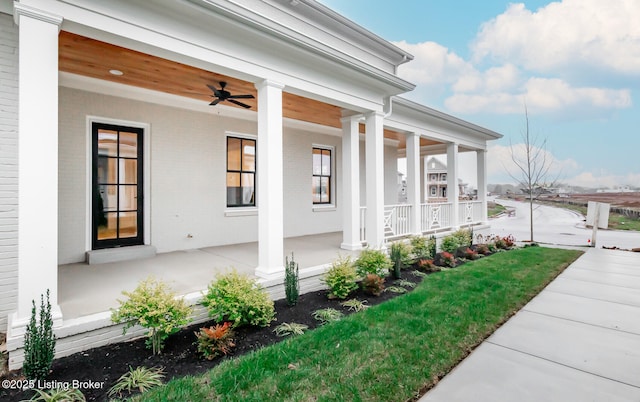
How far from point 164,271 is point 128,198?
201cm

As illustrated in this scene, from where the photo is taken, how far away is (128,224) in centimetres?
586

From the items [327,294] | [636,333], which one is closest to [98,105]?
[327,294]

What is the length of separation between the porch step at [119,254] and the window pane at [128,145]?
1.74 m

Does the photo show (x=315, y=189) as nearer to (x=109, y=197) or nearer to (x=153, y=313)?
(x=109, y=197)

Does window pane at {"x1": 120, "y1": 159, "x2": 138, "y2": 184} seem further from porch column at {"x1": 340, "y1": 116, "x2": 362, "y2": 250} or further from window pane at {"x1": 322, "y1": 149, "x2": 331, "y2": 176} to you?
window pane at {"x1": 322, "y1": 149, "x2": 331, "y2": 176}

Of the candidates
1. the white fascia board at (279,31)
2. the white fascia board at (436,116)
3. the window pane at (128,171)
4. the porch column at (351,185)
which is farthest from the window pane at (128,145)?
the white fascia board at (436,116)

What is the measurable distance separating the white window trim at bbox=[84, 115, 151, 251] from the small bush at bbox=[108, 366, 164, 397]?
3802 millimetres

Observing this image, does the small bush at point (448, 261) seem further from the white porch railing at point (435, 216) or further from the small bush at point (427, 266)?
the white porch railing at point (435, 216)

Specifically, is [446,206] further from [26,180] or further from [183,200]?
[26,180]

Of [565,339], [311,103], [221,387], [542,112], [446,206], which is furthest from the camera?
[542,112]

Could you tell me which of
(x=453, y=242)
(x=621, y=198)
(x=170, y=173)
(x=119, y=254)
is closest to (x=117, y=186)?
(x=170, y=173)

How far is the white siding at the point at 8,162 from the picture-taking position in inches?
130

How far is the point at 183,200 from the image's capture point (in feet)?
21.0

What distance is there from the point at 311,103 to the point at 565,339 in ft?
17.9
